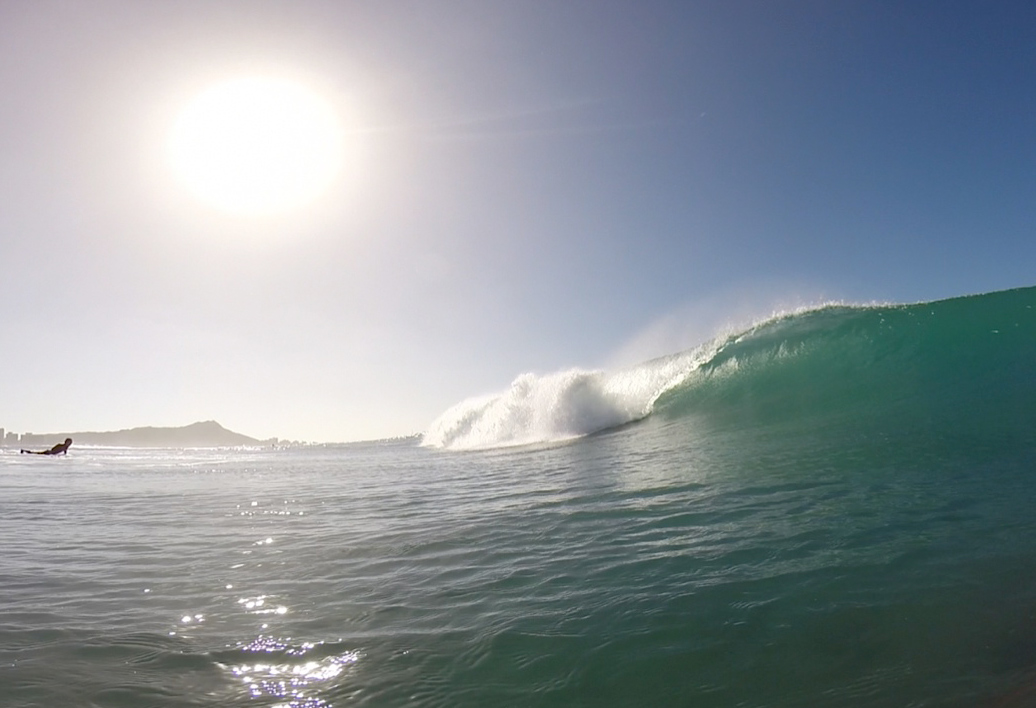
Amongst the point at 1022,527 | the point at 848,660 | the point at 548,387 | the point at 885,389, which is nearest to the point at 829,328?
the point at 885,389

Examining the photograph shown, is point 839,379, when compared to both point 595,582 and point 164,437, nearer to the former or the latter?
point 595,582

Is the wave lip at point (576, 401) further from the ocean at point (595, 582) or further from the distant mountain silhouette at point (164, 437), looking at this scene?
the distant mountain silhouette at point (164, 437)

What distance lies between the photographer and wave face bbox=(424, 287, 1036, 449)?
35.4 feet

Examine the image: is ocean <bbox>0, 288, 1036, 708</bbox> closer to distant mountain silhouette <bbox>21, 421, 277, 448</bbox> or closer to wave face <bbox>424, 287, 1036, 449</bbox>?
wave face <bbox>424, 287, 1036, 449</bbox>

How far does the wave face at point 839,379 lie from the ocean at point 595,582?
7.7 inches

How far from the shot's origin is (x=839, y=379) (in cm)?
1400

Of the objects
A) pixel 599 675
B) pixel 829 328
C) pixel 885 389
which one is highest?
pixel 829 328

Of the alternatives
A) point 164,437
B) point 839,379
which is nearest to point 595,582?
point 839,379

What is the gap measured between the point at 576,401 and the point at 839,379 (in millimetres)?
8454

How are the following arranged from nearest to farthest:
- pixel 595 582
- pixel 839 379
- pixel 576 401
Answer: pixel 595 582, pixel 839 379, pixel 576 401

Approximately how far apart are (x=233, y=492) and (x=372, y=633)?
1094 centimetres

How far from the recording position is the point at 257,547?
6.93m

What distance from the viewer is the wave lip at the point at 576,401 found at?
18.7 meters

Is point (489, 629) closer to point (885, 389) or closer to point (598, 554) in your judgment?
point (598, 554)
